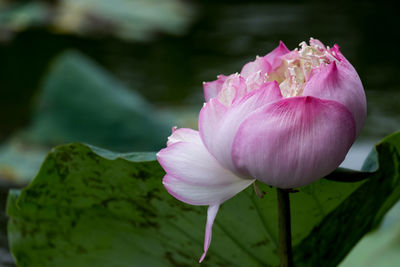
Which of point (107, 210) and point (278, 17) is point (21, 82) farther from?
point (107, 210)

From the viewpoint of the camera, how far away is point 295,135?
35 cm

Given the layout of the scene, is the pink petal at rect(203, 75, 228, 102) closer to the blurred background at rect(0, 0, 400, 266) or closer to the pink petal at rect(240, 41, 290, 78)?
the pink petal at rect(240, 41, 290, 78)

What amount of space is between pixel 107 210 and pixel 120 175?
2.1 inches

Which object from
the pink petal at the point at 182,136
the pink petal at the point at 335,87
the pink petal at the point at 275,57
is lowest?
the pink petal at the point at 182,136

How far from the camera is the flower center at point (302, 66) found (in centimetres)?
37

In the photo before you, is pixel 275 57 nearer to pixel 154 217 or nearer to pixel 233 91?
pixel 233 91

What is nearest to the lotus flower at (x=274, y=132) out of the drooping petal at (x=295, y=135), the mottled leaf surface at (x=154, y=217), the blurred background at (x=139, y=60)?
the drooping petal at (x=295, y=135)

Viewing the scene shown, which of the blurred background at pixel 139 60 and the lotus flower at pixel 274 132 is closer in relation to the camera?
the lotus flower at pixel 274 132

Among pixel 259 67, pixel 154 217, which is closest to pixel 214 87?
pixel 259 67

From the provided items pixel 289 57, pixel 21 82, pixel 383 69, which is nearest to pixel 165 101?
pixel 21 82

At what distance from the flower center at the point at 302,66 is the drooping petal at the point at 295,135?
2 centimetres

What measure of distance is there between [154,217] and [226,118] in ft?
0.73

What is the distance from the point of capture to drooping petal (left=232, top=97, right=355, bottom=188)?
1.13ft

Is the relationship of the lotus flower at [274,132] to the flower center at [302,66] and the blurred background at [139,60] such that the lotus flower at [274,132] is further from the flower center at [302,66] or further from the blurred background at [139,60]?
the blurred background at [139,60]
